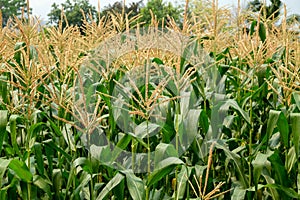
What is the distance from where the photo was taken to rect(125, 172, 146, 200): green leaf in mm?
2906

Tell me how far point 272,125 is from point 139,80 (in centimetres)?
111

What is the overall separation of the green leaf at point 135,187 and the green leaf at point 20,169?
630mm

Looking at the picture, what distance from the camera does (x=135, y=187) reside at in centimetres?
293

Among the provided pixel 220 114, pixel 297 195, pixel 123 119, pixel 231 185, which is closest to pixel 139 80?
pixel 123 119

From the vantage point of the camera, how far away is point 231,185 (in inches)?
144

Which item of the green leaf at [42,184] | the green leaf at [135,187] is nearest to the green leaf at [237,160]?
the green leaf at [135,187]

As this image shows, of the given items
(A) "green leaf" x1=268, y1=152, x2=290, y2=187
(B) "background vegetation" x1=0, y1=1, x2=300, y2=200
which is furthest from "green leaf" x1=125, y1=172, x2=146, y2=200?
(A) "green leaf" x1=268, y1=152, x2=290, y2=187

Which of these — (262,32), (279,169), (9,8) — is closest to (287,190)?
(279,169)

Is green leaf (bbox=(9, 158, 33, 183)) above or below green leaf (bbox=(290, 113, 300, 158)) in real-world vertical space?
below

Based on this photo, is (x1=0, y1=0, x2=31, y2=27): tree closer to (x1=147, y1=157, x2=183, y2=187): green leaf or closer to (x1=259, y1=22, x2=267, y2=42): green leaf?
(x1=259, y1=22, x2=267, y2=42): green leaf

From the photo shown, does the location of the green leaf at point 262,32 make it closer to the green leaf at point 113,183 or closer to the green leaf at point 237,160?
the green leaf at point 237,160

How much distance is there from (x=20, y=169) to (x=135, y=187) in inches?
28.2

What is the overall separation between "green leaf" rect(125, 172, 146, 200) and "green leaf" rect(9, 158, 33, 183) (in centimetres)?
63

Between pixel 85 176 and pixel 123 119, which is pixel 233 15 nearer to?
pixel 123 119
